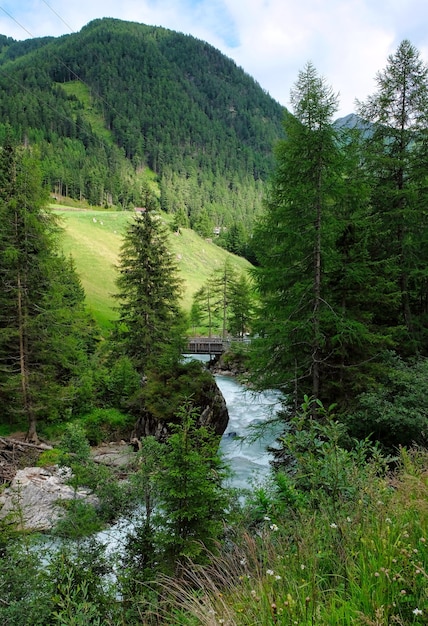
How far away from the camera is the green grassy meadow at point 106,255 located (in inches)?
1892

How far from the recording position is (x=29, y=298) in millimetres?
15672

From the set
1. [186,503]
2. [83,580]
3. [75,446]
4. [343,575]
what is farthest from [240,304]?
[343,575]

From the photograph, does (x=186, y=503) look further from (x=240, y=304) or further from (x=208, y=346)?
(x=240, y=304)

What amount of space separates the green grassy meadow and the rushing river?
20.7 metres

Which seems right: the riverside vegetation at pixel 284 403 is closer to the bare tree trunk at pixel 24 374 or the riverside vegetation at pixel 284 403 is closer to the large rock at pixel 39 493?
the bare tree trunk at pixel 24 374

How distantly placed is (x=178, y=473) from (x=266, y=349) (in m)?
6.32

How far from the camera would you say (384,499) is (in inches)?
142

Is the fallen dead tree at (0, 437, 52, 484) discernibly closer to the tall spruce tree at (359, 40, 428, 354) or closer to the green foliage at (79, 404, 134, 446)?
the green foliage at (79, 404, 134, 446)

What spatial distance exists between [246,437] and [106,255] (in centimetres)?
5638

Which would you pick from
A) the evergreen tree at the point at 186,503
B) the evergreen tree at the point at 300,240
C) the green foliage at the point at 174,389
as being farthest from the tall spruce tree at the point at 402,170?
the evergreen tree at the point at 186,503

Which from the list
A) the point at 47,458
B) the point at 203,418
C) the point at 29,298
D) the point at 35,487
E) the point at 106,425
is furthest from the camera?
the point at 106,425

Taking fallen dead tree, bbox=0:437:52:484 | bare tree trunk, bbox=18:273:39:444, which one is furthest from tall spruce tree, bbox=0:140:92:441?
fallen dead tree, bbox=0:437:52:484

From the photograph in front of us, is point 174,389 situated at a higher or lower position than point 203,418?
higher

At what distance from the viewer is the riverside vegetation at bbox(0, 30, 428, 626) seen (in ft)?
9.41
